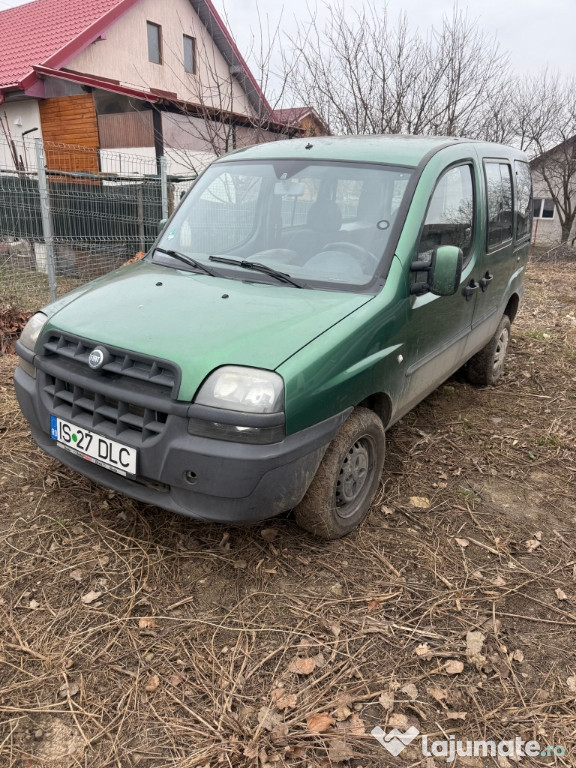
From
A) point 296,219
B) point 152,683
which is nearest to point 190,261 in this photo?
point 296,219

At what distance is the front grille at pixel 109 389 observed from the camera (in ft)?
7.52

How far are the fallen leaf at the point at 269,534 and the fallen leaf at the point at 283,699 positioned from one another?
2.81 feet

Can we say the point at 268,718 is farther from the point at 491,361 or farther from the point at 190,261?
the point at 491,361

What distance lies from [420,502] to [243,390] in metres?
1.64

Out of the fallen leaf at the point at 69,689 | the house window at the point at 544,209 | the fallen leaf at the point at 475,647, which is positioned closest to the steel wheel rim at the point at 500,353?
the fallen leaf at the point at 475,647

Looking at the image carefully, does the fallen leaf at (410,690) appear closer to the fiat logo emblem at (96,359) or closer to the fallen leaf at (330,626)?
the fallen leaf at (330,626)

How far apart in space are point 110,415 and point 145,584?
0.81m

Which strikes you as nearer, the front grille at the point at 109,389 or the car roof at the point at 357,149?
the front grille at the point at 109,389

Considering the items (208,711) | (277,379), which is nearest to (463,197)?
(277,379)

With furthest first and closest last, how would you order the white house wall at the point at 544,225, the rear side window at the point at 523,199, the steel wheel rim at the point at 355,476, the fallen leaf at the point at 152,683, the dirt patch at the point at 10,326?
the white house wall at the point at 544,225 → the dirt patch at the point at 10,326 → the rear side window at the point at 523,199 → the steel wheel rim at the point at 355,476 → the fallen leaf at the point at 152,683

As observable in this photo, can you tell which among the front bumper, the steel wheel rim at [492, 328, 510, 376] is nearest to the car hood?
the front bumper

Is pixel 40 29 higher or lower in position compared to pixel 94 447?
higher

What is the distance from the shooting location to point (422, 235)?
3029 mm

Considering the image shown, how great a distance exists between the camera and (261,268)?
2.96 metres
